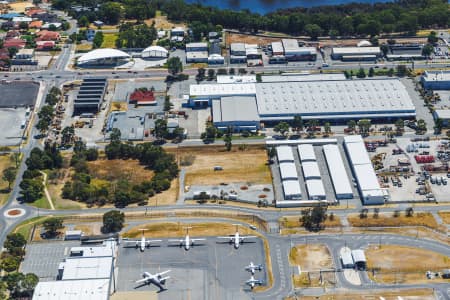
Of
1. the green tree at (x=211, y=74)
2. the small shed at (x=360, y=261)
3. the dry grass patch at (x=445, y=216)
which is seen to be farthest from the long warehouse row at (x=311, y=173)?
the green tree at (x=211, y=74)

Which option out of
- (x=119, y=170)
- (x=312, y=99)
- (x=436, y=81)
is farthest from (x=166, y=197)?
(x=436, y=81)

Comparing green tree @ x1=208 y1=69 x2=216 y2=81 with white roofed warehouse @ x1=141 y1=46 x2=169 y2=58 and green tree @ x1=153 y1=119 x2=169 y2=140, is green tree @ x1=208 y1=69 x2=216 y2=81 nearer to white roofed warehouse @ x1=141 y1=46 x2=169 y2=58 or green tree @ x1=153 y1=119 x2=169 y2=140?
white roofed warehouse @ x1=141 y1=46 x2=169 y2=58

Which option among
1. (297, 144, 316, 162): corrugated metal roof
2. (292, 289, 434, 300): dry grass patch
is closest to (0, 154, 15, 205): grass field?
(297, 144, 316, 162): corrugated metal roof

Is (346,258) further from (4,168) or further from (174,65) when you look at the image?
(174,65)

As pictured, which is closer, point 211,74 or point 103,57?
point 211,74

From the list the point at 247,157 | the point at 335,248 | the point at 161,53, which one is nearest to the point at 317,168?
the point at 247,157

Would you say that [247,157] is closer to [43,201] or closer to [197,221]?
[197,221]
